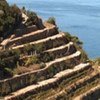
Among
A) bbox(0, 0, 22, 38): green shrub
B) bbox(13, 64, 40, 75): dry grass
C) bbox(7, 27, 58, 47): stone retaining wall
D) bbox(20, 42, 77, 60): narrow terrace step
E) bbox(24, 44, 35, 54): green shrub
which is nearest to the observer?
bbox(13, 64, 40, 75): dry grass

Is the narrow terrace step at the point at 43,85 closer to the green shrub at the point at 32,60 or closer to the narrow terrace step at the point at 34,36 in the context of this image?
the green shrub at the point at 32,60

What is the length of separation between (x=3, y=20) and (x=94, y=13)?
70.3 m

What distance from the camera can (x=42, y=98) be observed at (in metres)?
25.7

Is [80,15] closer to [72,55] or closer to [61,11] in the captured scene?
[61,11]

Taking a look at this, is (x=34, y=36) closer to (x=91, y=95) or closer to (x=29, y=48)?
(x=29, y=48)

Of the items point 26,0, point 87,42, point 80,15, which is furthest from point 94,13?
point 87,42

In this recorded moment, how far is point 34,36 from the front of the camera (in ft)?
98.5

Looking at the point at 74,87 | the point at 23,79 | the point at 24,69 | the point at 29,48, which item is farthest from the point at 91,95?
the point at 23,79

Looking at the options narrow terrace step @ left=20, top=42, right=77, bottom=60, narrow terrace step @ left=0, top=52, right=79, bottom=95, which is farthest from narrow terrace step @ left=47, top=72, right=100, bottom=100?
narrow terrace step @ left=20, top=42, right=77, bottom=60

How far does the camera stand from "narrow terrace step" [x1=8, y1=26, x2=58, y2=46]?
1126 inches

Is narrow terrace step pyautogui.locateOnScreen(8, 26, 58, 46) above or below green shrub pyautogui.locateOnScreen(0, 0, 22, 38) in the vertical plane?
below

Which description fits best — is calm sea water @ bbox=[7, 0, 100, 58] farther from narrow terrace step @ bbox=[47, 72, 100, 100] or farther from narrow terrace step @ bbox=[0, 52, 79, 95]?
narrow terrace step @ bbox=[0, 52, 79, 95]

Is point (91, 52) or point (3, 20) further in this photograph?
point (91, 52)

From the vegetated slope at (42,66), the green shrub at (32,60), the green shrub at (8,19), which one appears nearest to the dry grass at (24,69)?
the vegetated slope at (42,66)
